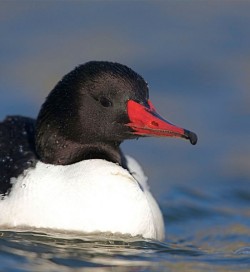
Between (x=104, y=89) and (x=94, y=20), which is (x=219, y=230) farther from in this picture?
(x=94, y=20)

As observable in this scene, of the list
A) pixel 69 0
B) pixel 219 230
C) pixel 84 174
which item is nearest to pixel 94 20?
pixel 69 0

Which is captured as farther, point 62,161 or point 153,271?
point 62,161

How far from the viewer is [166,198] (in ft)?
40.6

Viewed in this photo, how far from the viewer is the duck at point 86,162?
31.9 ft

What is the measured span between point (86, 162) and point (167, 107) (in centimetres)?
447

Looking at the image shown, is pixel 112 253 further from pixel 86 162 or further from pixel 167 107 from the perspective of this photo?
pixel 167 107

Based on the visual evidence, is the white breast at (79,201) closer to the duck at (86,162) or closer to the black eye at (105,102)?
the duck at (86,162)

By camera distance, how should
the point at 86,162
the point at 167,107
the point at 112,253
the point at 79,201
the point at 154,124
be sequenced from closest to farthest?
the point at 112,253
the point at 79,201
the point at 154,124
the point at 86,162
the point at 167,107

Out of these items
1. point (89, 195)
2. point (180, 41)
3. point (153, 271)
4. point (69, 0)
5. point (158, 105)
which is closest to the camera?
point (153, 271)

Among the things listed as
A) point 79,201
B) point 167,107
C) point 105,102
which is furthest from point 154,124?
point 167,107

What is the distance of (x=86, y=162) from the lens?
32.8 feet

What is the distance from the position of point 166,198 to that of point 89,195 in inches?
107

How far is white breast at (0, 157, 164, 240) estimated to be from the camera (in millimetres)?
9695

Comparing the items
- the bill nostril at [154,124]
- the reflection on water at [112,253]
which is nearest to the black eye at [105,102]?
the bill nostril at [154,124]
